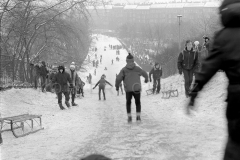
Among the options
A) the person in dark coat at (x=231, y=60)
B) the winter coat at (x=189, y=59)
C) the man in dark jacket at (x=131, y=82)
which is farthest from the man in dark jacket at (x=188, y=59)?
the person in dark coat at (x=231, y=60)

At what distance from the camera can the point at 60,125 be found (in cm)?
884

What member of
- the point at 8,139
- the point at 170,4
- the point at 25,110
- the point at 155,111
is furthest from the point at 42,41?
the point at 170,4

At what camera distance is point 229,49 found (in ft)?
8.61

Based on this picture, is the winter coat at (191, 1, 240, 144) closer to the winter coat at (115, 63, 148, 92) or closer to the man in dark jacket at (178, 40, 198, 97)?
the winter coat at (115, 63, 148, 92)

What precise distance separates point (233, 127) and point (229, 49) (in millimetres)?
626

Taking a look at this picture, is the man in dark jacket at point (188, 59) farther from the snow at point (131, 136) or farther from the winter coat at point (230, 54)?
the winter coat at point (230, 54)

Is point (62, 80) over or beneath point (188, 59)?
beneath

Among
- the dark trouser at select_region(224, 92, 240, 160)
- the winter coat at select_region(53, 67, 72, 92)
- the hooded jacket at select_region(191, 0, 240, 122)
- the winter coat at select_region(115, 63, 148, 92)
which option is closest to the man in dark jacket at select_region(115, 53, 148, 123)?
the winter coat at select_region(115, 63, 148, 92)

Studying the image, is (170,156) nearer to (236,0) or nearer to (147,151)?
(147,151)

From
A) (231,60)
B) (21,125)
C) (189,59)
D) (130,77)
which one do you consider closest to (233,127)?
(231,60)

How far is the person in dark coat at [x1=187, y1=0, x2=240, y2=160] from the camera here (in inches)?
98.9

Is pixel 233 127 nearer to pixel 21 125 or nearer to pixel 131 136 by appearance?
pixel 131 136

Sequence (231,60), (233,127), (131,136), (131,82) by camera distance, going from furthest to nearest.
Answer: (131,82) < (131,136) < (231,60) < (233,127)

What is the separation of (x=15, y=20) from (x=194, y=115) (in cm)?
1250
